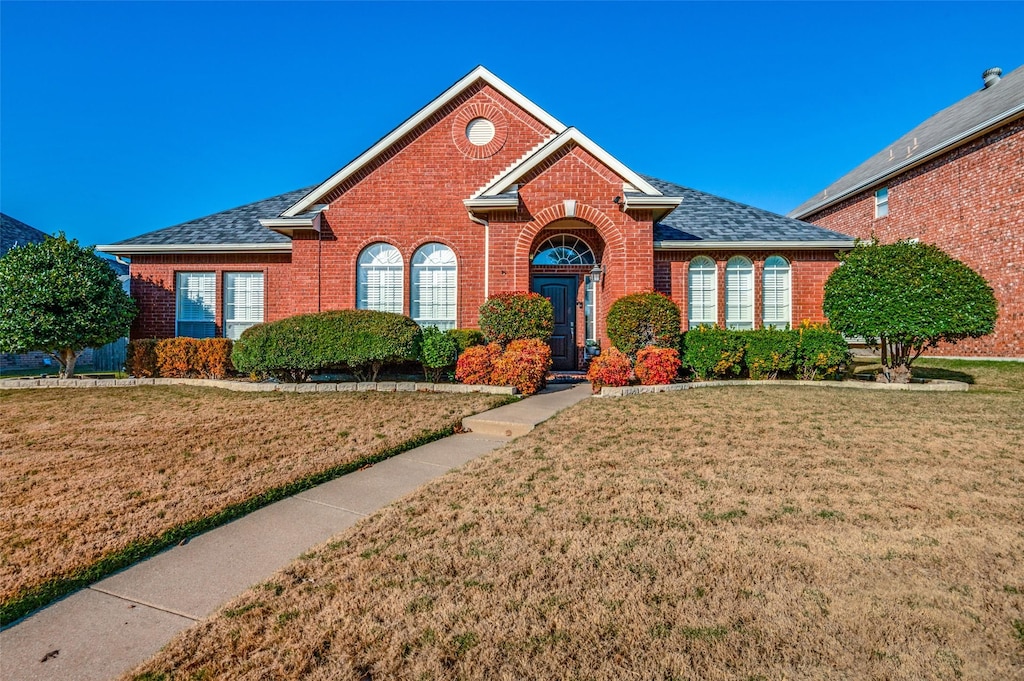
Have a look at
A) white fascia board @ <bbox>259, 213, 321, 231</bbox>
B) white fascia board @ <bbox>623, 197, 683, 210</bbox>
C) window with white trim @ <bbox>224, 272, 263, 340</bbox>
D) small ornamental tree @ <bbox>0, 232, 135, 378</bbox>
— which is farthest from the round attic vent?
small ornamental tree @ <bbox>0, 232, 135, 378</bbox>

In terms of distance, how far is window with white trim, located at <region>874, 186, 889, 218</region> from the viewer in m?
19.5

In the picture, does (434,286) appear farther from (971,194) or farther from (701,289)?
(971,194)

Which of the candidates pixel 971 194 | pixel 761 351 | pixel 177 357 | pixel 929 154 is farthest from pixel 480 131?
pixel 971 194

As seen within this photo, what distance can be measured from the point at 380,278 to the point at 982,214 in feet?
58.9


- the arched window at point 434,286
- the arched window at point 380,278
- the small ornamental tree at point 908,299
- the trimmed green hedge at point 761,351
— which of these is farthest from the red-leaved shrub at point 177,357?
the small ornamental tree at point 908,299

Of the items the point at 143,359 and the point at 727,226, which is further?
the point at 727,226

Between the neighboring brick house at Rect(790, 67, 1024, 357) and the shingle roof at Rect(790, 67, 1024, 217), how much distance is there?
0.04 metres

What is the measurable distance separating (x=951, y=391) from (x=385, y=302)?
479 inches

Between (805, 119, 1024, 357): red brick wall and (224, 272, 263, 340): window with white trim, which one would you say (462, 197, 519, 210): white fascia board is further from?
(805, 119, 1024, 357): red brick wall

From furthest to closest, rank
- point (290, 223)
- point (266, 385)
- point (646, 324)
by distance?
point (290, 223), point (646, 324), point (266, 385)

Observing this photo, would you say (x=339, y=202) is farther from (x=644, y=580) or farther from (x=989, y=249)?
(x=989, y=249)

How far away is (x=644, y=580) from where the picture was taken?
8.89ft

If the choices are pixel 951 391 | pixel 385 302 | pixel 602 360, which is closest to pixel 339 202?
pixel 385 302

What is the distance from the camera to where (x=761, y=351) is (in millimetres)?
10289
